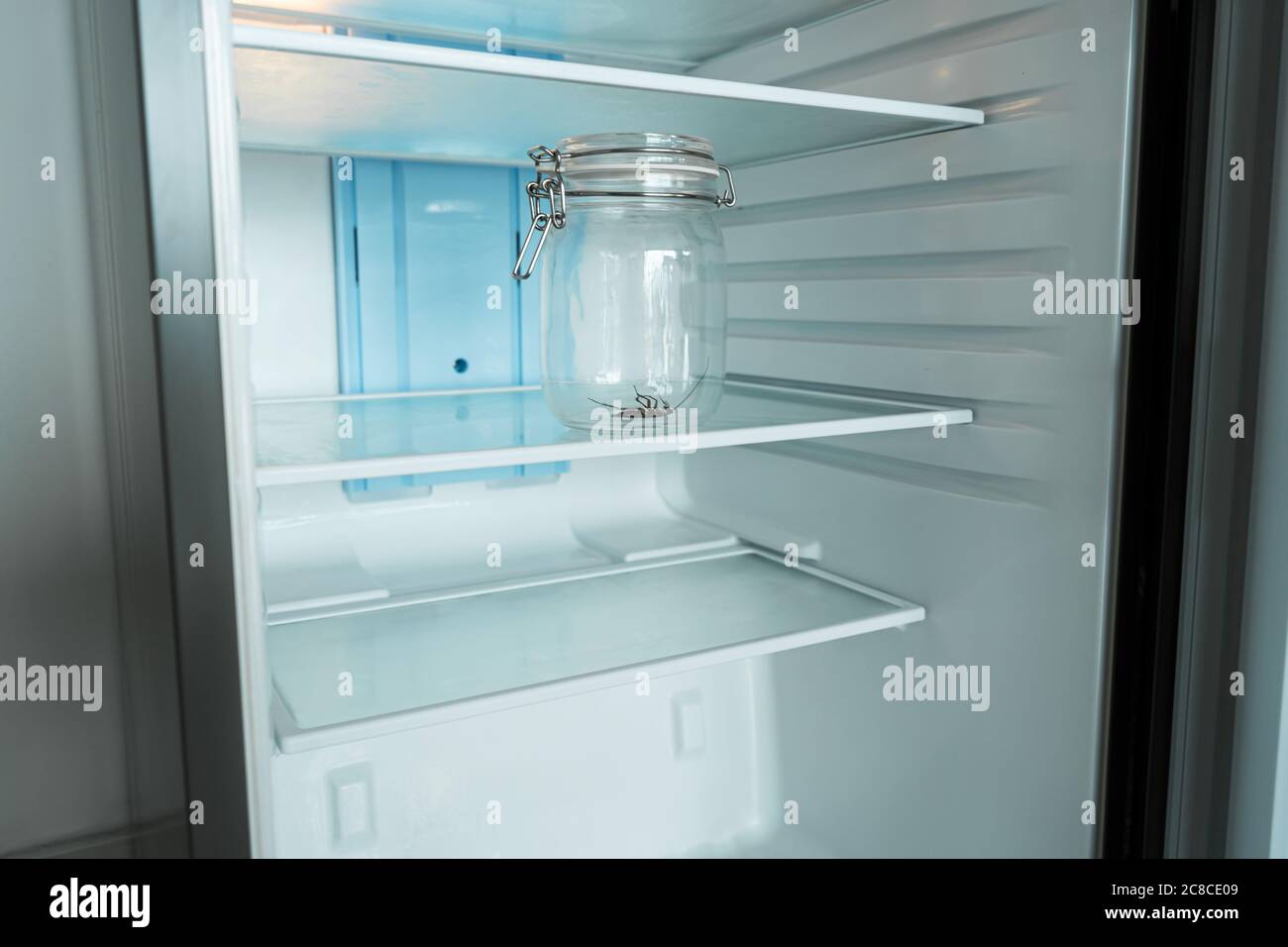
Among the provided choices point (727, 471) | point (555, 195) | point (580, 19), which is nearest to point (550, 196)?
point (555, 195)

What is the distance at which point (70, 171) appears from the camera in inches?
31.5

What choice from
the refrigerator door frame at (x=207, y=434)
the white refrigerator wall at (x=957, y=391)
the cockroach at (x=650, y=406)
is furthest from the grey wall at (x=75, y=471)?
the white refrigerator wall at (x=957, y=391)

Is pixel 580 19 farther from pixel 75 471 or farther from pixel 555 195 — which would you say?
pixel 75 471

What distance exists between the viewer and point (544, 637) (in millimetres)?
1086

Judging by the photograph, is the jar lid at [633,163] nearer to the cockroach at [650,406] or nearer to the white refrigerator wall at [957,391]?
the cockroach at [650,406]

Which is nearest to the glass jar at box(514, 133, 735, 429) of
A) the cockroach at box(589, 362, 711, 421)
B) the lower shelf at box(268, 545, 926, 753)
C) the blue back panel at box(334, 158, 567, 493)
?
the cockroach at box(589, 362, 711, 421)

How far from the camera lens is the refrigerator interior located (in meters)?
0.94

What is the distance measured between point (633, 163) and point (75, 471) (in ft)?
1.77

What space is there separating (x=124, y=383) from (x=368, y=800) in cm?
63

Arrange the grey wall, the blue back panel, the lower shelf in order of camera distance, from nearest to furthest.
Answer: the grey wall, the lower shelf, the blue back panel

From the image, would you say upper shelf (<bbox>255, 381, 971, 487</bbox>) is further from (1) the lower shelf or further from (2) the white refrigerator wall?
(1) the lower shelf

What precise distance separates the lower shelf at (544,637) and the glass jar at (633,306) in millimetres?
238

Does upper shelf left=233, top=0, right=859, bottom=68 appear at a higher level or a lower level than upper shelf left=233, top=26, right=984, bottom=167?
higher
